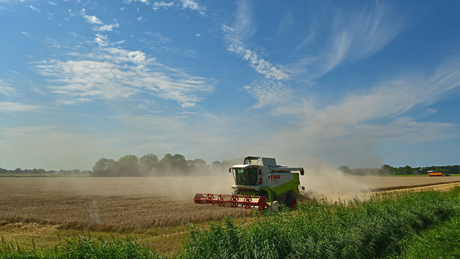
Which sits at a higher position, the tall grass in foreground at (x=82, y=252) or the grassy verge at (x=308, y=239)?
the tall grass in foreground at (x=82, y=252)

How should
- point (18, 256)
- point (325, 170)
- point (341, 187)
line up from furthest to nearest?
point (325, 170) → point (341, 187) → point (18, 256)

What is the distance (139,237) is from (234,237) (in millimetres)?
5309

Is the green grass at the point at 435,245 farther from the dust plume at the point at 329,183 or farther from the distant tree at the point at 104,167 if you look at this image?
the distant tree at the point at 104,167

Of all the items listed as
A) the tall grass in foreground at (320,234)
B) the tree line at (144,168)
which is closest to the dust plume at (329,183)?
the tall grass in foreground at (320,234)

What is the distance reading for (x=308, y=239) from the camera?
24.5 feet

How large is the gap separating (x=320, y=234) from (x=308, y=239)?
70cm

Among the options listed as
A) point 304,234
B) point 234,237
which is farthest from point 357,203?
point 234,237

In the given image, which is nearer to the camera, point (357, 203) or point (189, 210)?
point (357, 203)

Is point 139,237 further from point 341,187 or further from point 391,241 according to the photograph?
point 341,187

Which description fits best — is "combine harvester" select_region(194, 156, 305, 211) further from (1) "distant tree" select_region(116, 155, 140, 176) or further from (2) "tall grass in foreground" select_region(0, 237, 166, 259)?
A: (1) "distant tree" select_region(116, 155, 140, 176)

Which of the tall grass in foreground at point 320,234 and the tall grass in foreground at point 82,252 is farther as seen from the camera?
the tall grass in foreground at point 320,234

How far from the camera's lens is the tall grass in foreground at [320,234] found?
665cm

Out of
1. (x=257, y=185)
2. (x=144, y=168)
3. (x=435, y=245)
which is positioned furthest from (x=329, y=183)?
(x=144, y=168)

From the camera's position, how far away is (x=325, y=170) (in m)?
39.6
